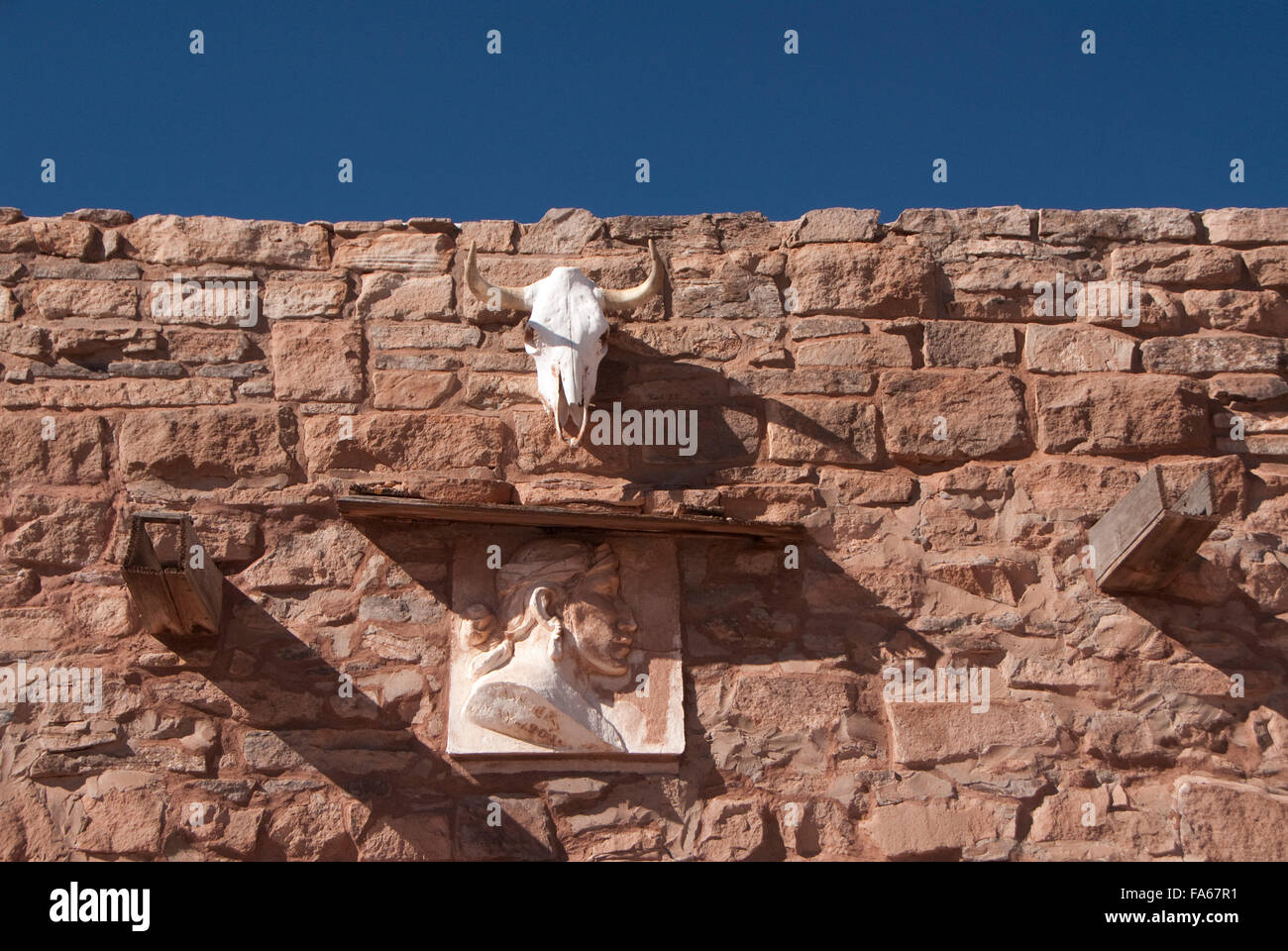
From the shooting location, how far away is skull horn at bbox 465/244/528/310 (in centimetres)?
503

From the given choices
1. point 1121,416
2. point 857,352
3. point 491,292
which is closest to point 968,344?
point 857,352

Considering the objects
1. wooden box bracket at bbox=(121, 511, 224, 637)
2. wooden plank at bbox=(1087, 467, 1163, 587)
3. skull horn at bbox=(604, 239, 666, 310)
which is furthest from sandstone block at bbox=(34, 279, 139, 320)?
wooden plank at bbox=(1087, 467, 1163, 587)

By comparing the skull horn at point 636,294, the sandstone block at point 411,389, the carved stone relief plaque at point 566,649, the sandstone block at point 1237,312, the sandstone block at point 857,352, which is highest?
the skull horn at point 636,294

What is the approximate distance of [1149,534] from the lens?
4.68 m

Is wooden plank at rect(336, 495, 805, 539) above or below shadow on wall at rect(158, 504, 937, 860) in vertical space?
above

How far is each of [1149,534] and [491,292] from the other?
223cm

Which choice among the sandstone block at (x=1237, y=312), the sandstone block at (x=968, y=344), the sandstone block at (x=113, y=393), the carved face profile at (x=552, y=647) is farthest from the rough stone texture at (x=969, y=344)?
the sandstone block at (x=113, y=393)

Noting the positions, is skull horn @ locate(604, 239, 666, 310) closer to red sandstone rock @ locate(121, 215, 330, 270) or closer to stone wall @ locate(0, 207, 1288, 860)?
stone wall @ locate(0, 207, 1288, 860)

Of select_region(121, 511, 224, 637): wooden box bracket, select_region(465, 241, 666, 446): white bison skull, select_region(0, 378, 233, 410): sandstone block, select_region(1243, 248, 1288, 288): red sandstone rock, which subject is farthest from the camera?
select_region(1243, 248, 1288, 288): red sandstone rock

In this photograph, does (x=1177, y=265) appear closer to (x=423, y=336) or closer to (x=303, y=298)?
(x=423, y=336)

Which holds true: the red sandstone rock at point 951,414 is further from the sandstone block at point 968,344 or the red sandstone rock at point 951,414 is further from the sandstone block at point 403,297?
the sandstone block at point 403,297

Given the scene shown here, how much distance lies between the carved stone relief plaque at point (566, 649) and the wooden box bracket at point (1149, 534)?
1.38 meters

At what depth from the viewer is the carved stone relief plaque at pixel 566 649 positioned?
4641 mm

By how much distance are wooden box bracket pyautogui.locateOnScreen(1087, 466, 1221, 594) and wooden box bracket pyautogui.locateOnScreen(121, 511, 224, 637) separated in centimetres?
279
